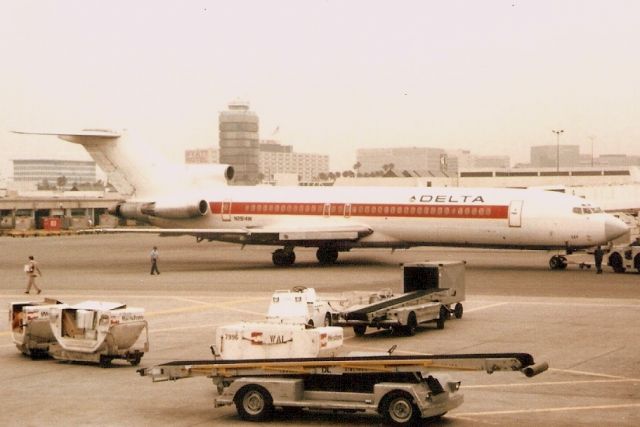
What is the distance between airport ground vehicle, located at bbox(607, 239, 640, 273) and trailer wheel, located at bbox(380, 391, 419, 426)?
3453cm

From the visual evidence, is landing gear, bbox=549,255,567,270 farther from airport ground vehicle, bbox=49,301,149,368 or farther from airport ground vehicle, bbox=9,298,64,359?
airport ground vehicle, bbox=9,298,64,359

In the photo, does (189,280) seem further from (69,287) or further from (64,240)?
Answer: (64,240)

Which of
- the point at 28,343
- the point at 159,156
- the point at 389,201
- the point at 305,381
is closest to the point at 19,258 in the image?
the point at 159,156

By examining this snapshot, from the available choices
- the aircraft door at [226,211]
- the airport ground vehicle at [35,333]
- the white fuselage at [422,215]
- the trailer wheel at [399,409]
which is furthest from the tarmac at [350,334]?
the aircraft door at [226,211]

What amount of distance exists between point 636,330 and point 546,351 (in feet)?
16.9

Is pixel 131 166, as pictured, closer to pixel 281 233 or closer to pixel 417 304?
pixel 281 233

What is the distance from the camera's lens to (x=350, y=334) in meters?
30.0

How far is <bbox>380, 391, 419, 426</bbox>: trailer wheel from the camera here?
1689 cm

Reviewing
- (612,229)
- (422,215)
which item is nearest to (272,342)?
(422,215)

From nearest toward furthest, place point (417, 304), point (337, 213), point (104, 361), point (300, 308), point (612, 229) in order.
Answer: point (104, 361)
point (300, 308)
point (417, 304)
point (612, 229)
point (337, 213)

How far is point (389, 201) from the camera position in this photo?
51406 mm

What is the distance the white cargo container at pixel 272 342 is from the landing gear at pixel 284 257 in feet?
107

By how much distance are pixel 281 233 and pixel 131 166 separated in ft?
37.4

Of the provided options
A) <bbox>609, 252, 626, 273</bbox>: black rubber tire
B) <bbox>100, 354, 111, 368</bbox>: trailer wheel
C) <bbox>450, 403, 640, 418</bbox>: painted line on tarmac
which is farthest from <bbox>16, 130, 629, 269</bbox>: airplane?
<bbox>450, 403, 640, 418</bbox>: painted line on tarmac
